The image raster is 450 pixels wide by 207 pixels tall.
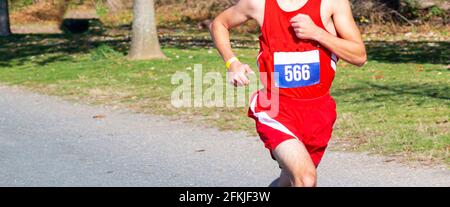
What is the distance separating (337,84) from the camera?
50.6 feet

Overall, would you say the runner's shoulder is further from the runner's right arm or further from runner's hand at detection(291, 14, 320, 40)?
runner's hand at detection(291, 14, 320, 40)

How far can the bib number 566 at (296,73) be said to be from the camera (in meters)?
5.74

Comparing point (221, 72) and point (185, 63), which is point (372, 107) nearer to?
point (221, 72)

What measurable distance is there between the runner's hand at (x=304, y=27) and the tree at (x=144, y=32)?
49.3ft

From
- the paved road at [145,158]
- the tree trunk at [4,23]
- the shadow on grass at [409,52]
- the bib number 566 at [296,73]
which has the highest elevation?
the bib number 566 at [296,73]

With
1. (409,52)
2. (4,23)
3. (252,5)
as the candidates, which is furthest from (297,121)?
(4,23)

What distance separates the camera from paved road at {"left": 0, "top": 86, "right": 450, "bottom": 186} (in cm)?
864

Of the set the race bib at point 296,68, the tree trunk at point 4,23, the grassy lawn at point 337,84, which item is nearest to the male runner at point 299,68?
the race bib at point 296,68

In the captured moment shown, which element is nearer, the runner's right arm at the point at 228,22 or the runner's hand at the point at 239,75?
the runner's hand at the point at 239,75

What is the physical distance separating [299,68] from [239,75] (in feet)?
A: 1.18

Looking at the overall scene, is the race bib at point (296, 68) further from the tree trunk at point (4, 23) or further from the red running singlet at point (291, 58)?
the tree trunk at point (4, 23)

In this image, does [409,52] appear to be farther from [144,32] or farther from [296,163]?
[296,163]

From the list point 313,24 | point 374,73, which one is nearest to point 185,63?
point 374,73
